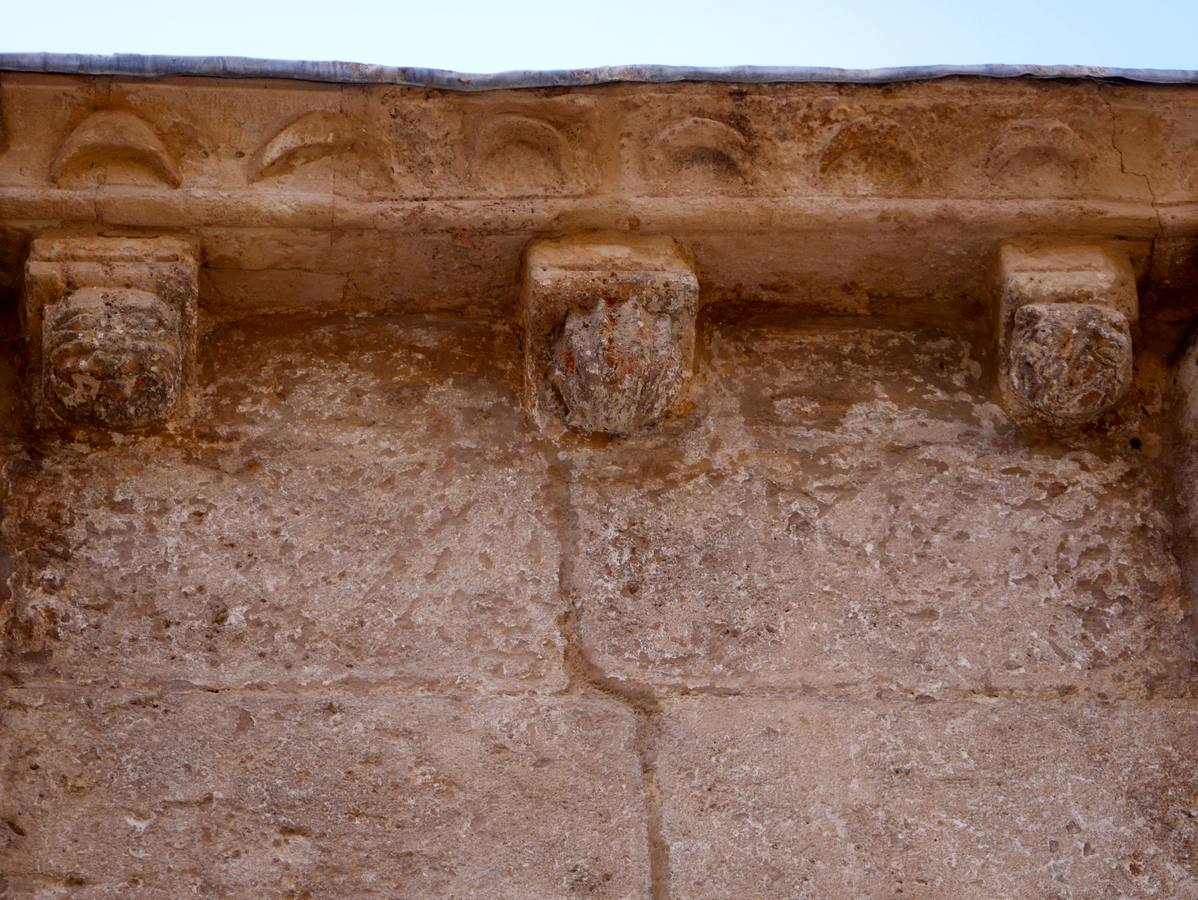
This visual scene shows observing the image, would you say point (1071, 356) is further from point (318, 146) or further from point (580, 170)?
point (318, 146)

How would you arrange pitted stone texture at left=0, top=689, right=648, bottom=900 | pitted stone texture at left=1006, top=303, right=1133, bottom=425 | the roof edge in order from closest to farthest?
pitted stone texture at left=0, top=689, right=648, bottom=900, the roof edge, pitted stone texture at left=1006, top=303, right=1133, bottom=425

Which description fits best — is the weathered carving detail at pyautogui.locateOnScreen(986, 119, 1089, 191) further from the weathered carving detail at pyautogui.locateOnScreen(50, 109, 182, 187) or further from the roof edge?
the weathered carving detail at pyautogui.locateOnScreen(50, 109, 182, 187)

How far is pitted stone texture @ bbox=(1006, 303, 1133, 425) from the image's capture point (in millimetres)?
2369

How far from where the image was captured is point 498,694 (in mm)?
2273

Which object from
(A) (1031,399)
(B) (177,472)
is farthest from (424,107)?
(A) (1031,399)

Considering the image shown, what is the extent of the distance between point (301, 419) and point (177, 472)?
0.21 metres

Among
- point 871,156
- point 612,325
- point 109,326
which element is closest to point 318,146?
point 109,326

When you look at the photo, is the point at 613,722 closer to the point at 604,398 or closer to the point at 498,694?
the point at 498,694

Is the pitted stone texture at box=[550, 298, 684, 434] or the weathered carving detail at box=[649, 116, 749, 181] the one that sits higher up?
the weathered carving detail at box=[649, 116, 749, 181]

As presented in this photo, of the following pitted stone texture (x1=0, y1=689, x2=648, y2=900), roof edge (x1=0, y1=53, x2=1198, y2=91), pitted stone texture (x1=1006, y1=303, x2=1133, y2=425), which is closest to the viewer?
pitted stone texture (x1=0, y1=689, x2=648, y2=900)

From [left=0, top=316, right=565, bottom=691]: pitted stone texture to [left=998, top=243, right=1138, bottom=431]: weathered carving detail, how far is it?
0.79 metres

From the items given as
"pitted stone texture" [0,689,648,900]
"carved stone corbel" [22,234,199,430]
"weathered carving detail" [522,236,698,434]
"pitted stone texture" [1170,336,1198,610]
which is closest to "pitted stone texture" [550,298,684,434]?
"weathered carving detail" [522,236,698,434]

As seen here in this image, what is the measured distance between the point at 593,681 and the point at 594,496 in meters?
0.31

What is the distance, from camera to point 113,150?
2.34 metres
